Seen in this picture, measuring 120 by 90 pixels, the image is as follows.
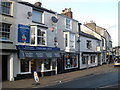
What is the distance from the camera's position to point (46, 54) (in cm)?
2058

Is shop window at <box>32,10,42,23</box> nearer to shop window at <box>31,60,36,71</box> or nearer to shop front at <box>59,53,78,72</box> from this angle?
shop window at <box>31,60,36,71</box>

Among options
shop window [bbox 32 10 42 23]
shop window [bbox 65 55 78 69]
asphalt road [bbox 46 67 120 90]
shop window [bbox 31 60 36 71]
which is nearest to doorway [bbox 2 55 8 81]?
shop window [bbox 31 60 36 71]

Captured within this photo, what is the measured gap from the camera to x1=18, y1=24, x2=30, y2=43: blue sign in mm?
18431

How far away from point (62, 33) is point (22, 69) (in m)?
8.57

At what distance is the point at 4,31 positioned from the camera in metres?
17.1

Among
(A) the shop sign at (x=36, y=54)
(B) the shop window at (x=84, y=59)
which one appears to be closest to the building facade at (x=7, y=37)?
(A) the shop sign at (x=36, y=54)

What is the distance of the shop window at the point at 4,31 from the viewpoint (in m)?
16.9

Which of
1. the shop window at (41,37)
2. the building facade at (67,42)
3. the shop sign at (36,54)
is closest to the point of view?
the shop sign at (36,54)

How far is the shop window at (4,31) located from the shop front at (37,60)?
5.11 ft

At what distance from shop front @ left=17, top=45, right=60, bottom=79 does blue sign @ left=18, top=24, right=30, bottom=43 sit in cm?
85

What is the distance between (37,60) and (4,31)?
5.31m

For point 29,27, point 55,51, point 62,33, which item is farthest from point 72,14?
point 29,27


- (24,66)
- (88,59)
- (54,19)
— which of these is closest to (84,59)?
(88,59)

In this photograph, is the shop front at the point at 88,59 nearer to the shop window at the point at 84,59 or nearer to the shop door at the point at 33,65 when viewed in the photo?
the shop window at the point at 84,59
